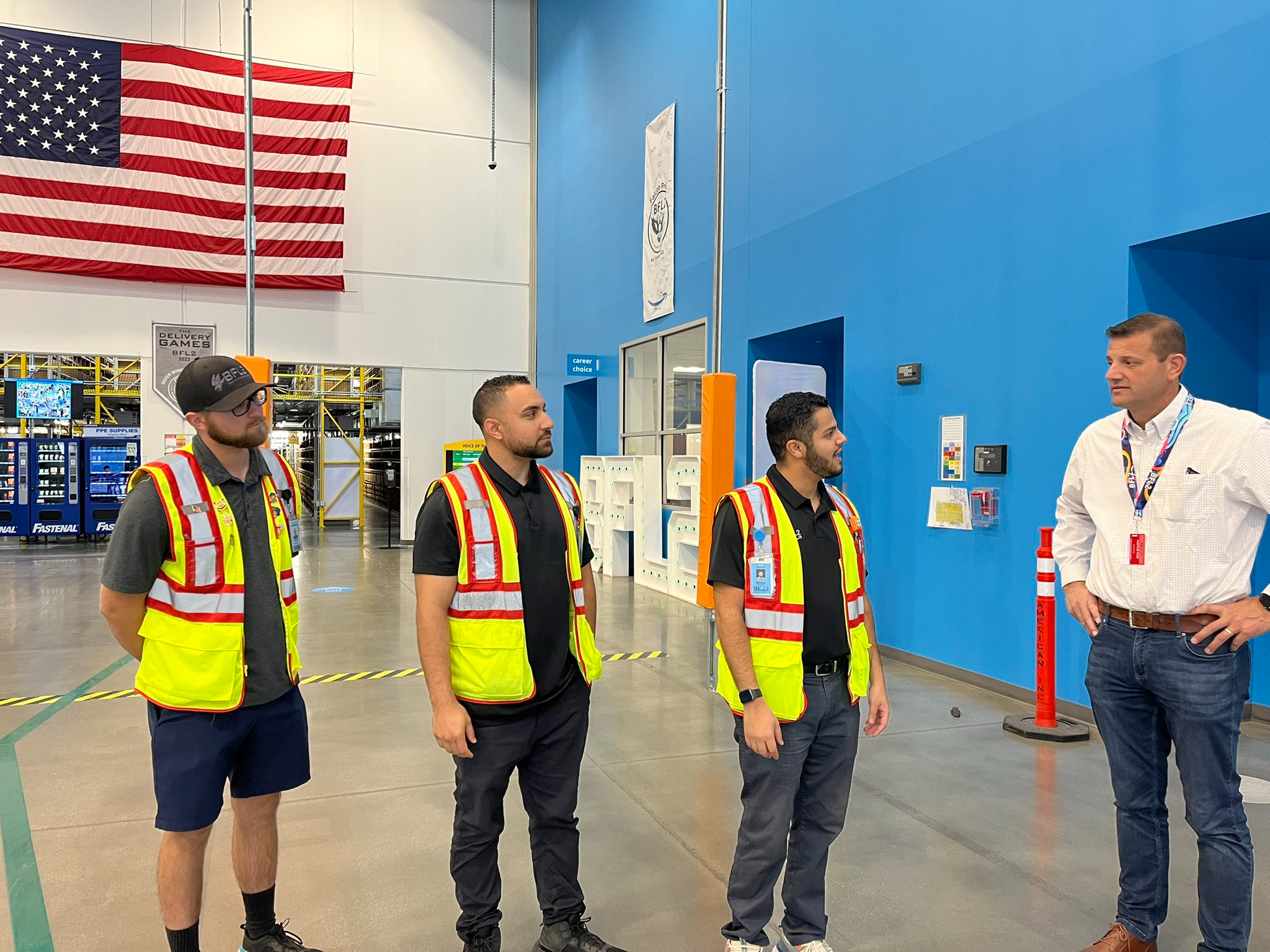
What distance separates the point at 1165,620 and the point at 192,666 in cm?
263

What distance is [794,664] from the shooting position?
8.30ft

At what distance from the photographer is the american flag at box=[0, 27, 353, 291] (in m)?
13.7

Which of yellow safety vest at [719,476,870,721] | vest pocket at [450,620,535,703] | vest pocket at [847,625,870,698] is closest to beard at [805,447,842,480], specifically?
yellow safety vest at [719,476,870,721]

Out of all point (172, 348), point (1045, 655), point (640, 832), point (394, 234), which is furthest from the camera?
point (394, 234)

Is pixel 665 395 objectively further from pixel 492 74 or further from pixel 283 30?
pixel 283 30

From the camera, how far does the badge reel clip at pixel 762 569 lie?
255 cm

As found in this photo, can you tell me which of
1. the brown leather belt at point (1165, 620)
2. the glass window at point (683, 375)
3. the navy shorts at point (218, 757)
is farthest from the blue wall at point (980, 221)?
the navy shorts at point (218, 757)

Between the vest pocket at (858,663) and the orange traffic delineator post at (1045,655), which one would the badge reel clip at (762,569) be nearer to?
the vest pocket at (858,663)

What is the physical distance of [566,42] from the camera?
15211 mm

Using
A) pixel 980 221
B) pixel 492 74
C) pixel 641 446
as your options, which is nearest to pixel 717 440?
pixel 980 221

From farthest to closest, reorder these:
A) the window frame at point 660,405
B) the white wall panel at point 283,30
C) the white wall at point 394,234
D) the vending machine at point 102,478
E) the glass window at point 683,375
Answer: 1. the vending machine at point 102,478
2. the white wall panel at point 283,30
3. the white wall at point 394,234
4. the glass window at point 683,375
5. the window frame at point 660,405

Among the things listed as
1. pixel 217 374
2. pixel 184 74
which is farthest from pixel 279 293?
pixel 217 374

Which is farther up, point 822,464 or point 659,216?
point 659,216

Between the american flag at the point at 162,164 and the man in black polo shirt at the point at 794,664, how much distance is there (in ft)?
46.7
